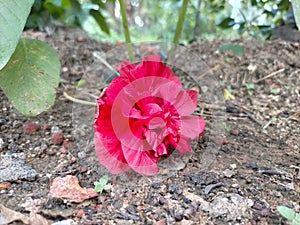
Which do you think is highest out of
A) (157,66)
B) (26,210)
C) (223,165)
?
(157,66)

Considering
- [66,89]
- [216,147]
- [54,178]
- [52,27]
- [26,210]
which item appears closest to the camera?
[26,210]

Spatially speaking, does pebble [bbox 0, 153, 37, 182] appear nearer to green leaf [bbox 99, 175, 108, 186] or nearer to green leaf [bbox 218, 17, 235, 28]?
green leaf [bbox 99, 175, 108, 186]

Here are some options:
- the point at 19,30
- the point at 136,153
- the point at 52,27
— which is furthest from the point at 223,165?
the point at 52,27

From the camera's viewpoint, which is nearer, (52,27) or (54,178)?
(54,178)

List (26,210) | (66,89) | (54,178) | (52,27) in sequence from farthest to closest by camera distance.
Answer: (52,27) < (66,89) < (54,178) < (26,210)

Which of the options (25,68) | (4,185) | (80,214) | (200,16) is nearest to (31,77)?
(25,68)

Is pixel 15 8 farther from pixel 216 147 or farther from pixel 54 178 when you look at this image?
pixel 216 147

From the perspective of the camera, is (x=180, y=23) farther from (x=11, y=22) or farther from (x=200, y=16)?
(x=200, y=16)

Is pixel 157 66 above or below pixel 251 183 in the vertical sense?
above
